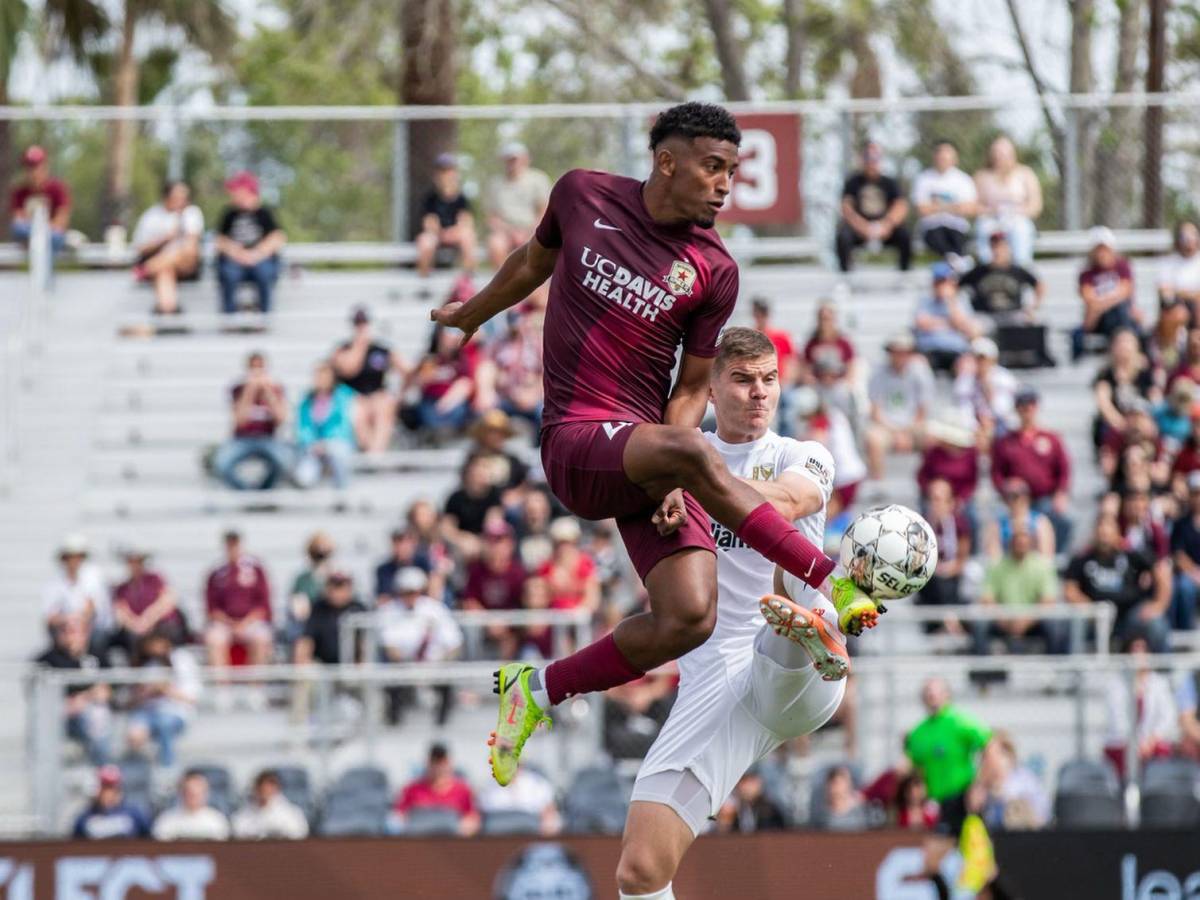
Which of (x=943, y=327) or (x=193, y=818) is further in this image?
(x=943, y=327)

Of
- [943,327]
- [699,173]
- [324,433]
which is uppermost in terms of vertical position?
[699,173]

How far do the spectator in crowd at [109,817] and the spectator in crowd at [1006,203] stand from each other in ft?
29.5

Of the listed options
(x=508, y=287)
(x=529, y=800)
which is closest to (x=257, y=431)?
(x=529, y=800)

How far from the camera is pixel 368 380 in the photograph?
58.7 ft

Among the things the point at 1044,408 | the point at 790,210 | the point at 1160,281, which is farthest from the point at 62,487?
the point at 1160,281

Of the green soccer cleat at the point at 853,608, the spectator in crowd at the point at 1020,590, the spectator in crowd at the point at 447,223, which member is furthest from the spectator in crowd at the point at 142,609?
the green soccer cleat at the point at 853,608

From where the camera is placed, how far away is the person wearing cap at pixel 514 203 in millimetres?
19188

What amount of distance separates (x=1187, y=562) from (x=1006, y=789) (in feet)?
8.88

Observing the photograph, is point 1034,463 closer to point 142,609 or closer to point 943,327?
point 943,327

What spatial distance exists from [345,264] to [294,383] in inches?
311

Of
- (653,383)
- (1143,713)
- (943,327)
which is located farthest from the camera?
(943,327)

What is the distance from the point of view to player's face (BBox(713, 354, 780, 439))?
7871 millimetres

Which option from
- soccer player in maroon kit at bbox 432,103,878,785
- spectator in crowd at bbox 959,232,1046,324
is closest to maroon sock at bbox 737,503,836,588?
soccer player in maroon kit at bbox 432,103,878,785

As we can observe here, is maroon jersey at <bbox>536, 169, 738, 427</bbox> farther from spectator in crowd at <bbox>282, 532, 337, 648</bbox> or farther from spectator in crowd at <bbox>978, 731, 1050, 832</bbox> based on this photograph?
spectator in crowd at <bbox>282, 532, 337, 648</bbox>
